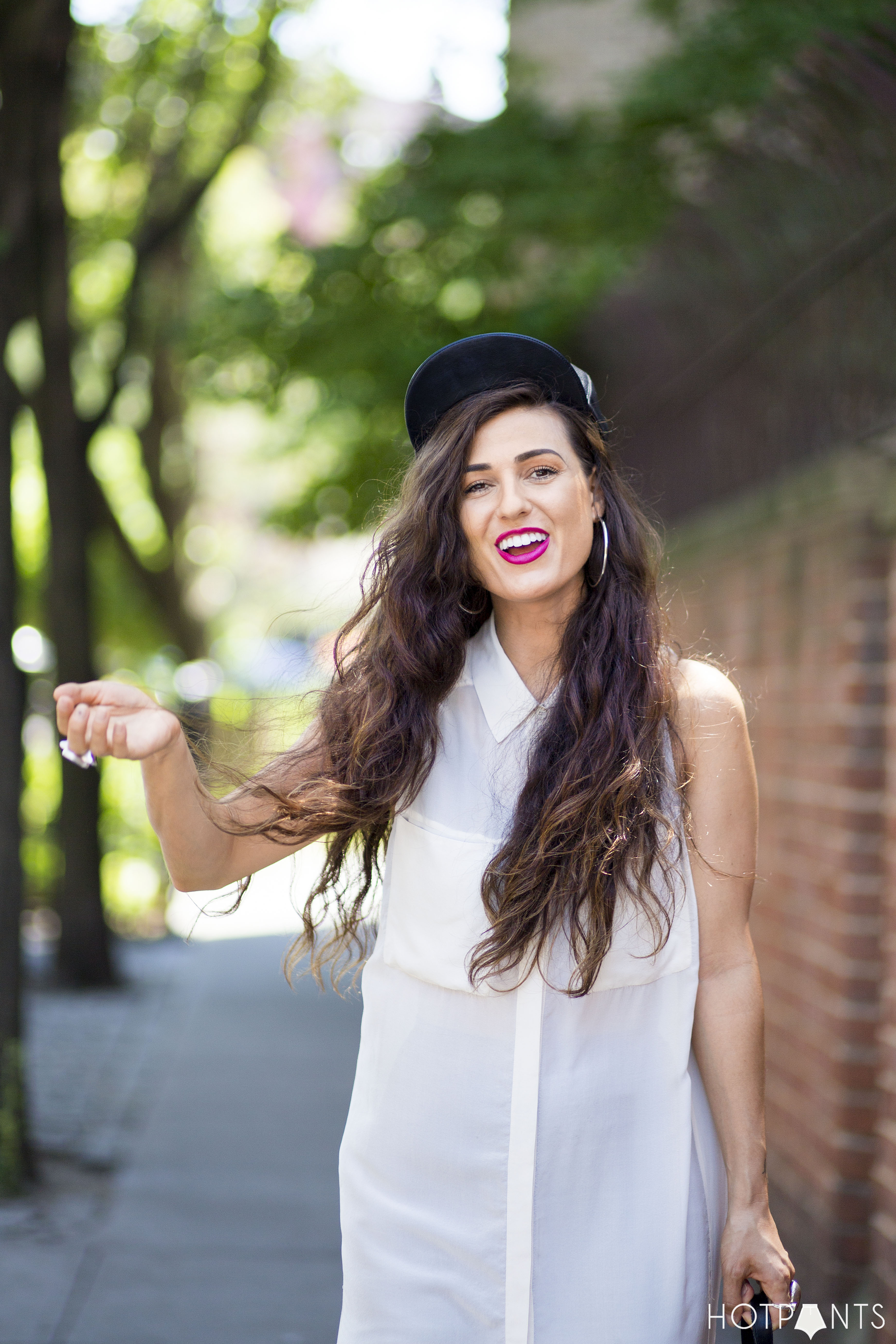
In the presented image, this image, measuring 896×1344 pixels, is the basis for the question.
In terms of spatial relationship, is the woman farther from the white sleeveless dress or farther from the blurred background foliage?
the blurred background foliage

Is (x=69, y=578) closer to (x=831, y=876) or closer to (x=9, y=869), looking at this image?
(x=9, y=869)

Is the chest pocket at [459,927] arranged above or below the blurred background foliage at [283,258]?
below

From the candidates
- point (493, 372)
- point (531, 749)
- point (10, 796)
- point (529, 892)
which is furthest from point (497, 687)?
point (10, 796)

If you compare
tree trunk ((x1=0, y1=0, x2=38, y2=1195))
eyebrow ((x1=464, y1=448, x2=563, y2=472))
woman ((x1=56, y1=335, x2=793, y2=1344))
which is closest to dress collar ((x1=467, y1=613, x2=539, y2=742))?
woman ((x1=56, y1=335, x2=793, y2=1344))

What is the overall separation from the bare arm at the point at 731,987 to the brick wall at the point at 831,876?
3.75ft

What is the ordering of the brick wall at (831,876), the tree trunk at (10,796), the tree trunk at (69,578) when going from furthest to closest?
the tree trunk at (69,578), the tree trunk at (10,796), the brick wall at (831,876)

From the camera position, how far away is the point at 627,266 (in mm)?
6832

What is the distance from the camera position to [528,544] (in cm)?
239

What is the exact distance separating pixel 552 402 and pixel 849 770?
193 cm

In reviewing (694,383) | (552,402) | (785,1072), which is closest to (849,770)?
(785,1072)

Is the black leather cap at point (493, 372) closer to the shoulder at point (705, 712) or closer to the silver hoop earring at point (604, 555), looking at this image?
the silver hoop earring at point (604, 555)

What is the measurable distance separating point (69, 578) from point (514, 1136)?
→ 773 centimetres

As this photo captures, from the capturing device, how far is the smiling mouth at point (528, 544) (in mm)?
2393

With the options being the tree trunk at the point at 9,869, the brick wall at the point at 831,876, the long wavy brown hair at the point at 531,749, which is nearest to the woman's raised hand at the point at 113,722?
the long wavy brown hair at the point at 531,749
